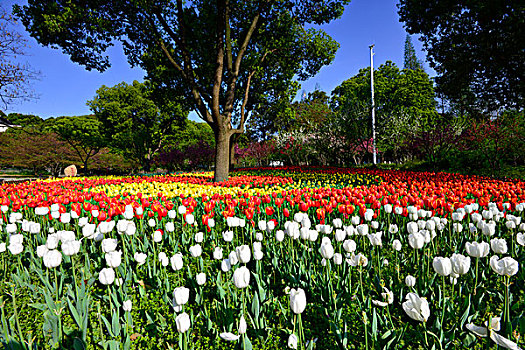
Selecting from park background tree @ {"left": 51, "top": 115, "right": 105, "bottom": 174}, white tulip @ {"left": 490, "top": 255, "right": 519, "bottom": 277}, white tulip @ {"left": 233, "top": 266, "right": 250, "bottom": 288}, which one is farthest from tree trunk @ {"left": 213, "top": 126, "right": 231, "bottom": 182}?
park background tree @ {"left": 51, "top": 115, "right": 105, "bottom": 174}

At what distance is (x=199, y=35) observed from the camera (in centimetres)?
1184

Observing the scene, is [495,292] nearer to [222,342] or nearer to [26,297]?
[222,342]

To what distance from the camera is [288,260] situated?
99.8 inches

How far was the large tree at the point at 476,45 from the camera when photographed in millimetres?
9953

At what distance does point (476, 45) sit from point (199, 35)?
11.9 metres

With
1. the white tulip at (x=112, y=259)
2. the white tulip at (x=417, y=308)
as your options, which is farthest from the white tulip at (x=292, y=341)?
the white tulip at (x=112, y=259)

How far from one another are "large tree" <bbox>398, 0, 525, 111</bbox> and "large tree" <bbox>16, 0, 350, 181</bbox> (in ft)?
14.7

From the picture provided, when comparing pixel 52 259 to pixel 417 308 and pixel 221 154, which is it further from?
pixel 221 154

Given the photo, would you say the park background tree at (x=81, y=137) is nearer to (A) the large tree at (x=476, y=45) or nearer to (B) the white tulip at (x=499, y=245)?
(A) the large tree at (x=476, y=45)

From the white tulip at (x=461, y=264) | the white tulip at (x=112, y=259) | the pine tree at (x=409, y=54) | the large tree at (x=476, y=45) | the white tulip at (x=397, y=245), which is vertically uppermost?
the pine tree at (x=409, y=54)

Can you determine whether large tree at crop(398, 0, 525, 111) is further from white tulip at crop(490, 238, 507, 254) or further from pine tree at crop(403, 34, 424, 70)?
pine tree at crop(403, 34, 424, 70)

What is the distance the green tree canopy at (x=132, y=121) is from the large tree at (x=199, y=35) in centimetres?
1277

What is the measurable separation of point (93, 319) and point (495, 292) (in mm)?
3116

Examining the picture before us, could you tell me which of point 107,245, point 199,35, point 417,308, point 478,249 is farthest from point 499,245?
point 199,35
